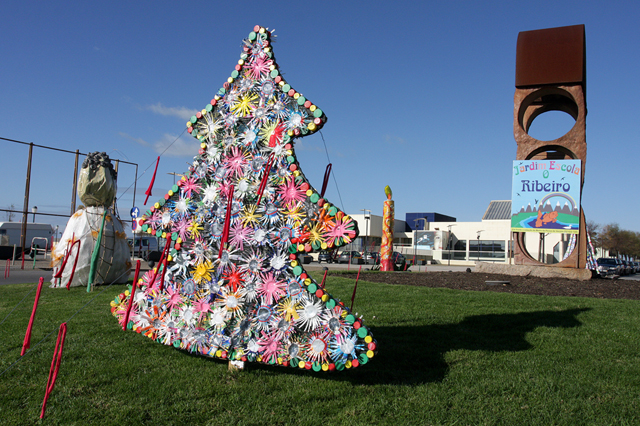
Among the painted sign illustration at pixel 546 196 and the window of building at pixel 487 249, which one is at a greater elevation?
the painted sign illustration at pixel 546 196

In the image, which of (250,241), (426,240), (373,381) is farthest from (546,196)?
(426,240)

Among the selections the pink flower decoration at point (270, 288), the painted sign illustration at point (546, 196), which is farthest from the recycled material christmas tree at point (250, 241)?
the painted sign illustration at point (546, 196)

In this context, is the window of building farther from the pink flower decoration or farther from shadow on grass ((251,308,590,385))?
the pink flower decoration

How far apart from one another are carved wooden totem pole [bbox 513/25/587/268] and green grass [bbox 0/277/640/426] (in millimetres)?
10576

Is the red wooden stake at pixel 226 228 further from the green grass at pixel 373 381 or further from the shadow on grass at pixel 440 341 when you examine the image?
the shadow on grass at pixel 440 341

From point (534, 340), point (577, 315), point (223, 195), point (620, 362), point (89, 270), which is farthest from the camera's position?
point (89, 270)

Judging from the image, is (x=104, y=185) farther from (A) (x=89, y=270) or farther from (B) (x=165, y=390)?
(B) (x=165, y=390)

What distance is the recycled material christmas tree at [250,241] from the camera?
3924 millimetres

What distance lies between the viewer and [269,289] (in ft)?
13.6

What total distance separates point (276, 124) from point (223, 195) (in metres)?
0.94

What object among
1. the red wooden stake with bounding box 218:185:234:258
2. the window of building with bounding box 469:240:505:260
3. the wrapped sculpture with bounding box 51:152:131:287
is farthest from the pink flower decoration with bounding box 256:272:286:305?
the window of building with bounding box 469:240:505:260

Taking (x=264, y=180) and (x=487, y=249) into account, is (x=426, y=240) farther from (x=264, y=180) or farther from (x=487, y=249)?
(x=264, y=180)

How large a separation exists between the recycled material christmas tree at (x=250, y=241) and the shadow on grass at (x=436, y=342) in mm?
724

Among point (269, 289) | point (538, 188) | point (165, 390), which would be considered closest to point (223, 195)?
point (269, 289)
